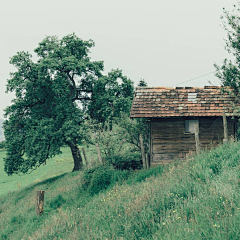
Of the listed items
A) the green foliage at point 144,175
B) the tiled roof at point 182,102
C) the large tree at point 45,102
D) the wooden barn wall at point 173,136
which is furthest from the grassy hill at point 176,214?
the large tree at point 45,102

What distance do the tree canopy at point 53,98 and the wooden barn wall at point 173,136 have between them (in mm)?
6365

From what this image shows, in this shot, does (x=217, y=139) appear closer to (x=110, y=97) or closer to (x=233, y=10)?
(x=233, y=10)

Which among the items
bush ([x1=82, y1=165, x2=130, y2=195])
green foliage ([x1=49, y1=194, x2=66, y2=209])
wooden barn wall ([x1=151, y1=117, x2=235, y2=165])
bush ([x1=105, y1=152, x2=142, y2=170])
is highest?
wooden barn wall ([x1=151, y1=117, x2=235, y2=165])

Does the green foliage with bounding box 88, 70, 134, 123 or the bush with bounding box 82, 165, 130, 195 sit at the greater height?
the green foliage with bounding box 88, 70, 134, 123

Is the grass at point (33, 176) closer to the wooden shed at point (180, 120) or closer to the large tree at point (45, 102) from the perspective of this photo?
the large tree at point (45, 102)

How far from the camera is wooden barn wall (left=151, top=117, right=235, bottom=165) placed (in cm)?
1739

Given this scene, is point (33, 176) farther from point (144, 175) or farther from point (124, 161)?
point (144, 175)

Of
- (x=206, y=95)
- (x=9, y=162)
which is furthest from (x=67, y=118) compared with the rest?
(x=206, y=95)

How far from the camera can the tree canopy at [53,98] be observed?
22.0 m

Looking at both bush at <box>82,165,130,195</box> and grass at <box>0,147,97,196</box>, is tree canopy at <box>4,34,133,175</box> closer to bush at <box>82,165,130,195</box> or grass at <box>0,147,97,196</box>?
grass at <box>0,147,97,196</box>

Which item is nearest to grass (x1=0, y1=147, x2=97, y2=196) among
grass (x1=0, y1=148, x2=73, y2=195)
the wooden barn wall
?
grass (x1=0, y1=148, x2=73, y2=195)

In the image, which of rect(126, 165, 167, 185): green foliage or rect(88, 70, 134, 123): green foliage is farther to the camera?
rect(88, 70, 134, 123): green foliage

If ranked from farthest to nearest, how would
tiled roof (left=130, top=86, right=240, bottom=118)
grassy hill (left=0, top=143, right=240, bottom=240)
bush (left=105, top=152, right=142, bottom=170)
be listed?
1. tiled roof (left=130, top=86, right=240, bottom=118)
2. bush (left=105, top=152, right=142, bottom=170)
3. grassy hill (left=0, top=143, right=240, bottom=240)

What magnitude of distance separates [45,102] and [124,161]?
464 inches
